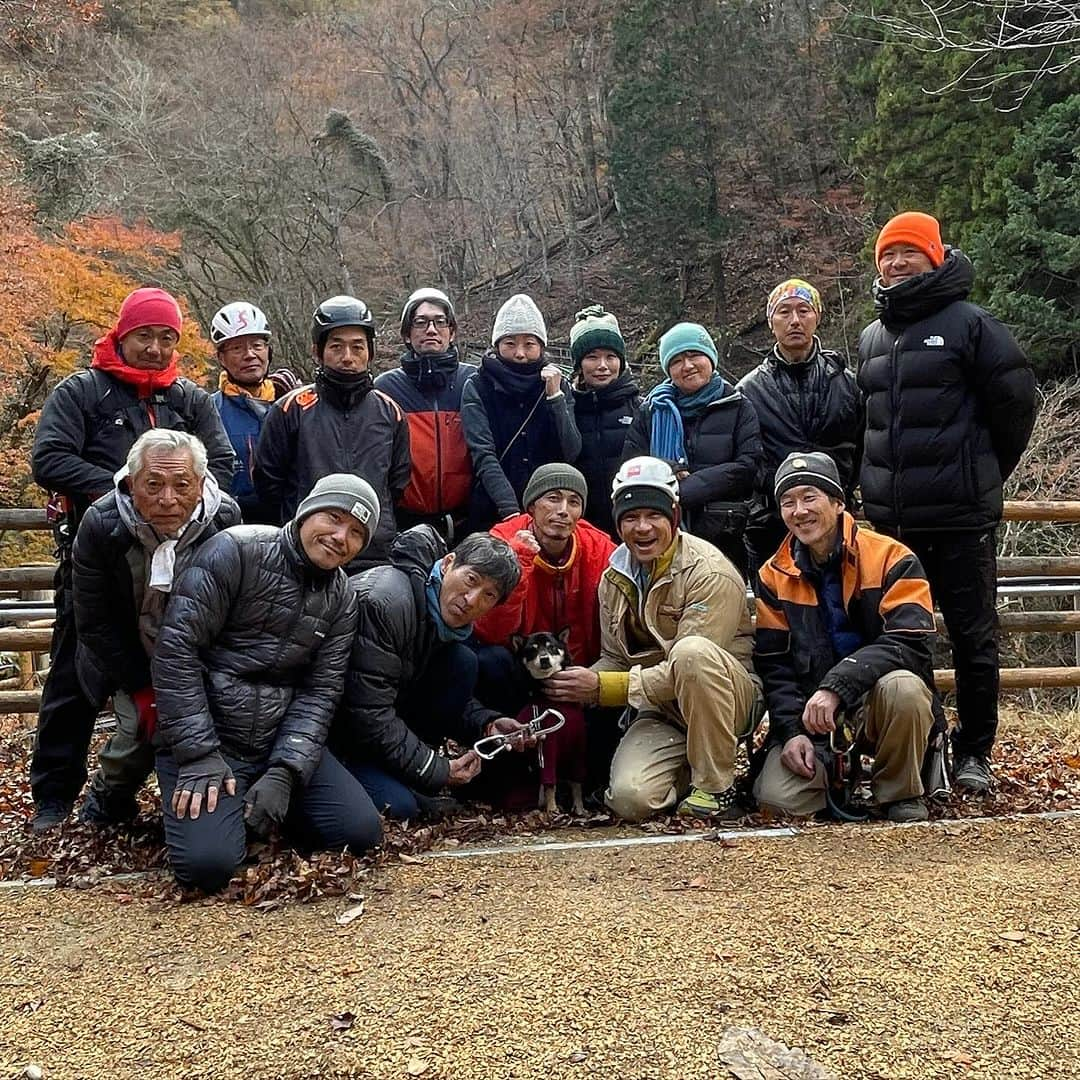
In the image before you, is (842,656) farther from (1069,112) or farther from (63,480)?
(1069,112)

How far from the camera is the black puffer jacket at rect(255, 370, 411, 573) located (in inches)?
171

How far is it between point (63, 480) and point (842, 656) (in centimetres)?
315

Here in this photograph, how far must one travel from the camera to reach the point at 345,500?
3473 mm

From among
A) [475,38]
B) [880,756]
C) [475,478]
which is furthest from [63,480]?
[475,38]

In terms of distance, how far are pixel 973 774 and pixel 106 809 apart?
3.58m

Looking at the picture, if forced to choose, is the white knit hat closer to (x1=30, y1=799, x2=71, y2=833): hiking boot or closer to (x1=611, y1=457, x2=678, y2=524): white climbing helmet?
(x1=611, y1=457, x2=678, y2=524): white climbing helmet

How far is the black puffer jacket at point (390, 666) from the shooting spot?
3.76 metres

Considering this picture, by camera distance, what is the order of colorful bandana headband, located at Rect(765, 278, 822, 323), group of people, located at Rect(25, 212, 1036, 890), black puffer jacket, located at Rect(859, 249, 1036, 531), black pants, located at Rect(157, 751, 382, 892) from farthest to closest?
colorful bandana headband, located at Rect(765, 278, 822, 323)
black puffer jacket, located at Rect(859, 249, 1036, 531)
group of people, located at Rect(25, 212, 1036, 890)
black pants, located at Rect(157, 751, 382, 892)

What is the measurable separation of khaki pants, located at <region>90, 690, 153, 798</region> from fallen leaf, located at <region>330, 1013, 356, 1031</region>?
5.41ft

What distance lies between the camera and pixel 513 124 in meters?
23.4

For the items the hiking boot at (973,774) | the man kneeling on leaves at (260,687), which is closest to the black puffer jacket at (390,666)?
the man kneeling on leaves at (260,687)

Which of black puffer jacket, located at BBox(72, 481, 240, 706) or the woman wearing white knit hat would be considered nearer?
black puffer jacket, located at BBox(72, 481, 240, 706)

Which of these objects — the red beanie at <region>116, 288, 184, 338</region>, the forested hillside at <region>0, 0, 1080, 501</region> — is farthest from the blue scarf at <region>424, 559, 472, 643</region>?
the forested hillside at <region>0, 0, 1080, 501</region>

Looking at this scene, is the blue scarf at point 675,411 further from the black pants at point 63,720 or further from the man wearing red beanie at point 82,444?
the black pants at point 63,720
